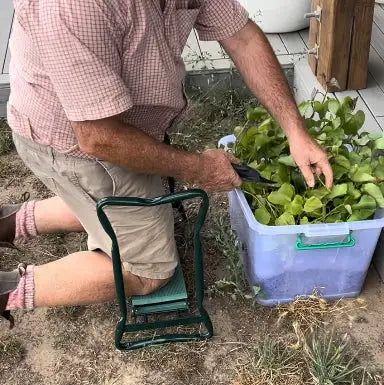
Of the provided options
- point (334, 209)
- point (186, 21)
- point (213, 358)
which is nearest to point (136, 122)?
point (186, 21)

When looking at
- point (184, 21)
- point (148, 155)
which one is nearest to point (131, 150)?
point (148, 155)

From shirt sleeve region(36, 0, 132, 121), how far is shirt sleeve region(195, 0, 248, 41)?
52 cm

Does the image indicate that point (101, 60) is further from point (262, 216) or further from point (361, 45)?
point (361, 45)

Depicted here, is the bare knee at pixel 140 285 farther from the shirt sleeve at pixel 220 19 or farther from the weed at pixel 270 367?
the shirt sleeve at pixel 220 19

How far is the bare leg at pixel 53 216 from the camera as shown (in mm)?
2586

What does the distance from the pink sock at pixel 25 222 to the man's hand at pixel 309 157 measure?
1167 mm

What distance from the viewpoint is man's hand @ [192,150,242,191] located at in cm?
188

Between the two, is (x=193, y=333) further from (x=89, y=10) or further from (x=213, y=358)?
(x=89, y=10)

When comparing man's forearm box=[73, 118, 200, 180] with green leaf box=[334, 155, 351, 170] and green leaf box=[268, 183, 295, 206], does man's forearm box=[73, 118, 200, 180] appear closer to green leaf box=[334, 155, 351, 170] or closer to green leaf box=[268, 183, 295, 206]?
green leaf box=[268, 183, 295, 206]

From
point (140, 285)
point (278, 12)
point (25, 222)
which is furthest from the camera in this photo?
point (278, 12)

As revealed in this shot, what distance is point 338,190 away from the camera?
204cm

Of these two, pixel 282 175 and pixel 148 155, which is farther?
pixel 282 175

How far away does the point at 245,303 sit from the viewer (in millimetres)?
2387

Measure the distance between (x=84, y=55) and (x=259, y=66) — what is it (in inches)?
31.4
